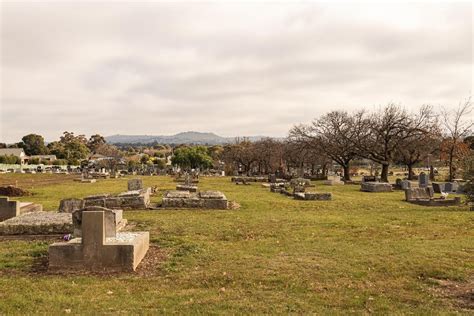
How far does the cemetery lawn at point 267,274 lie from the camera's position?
22.0 feet

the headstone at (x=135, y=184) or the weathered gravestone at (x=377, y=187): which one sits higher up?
the headstone at (x=135, y=184)

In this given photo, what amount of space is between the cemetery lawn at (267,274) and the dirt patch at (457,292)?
0.02 m

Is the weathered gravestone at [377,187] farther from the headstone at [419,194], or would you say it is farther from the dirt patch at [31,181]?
the dirt patch at [31,181]

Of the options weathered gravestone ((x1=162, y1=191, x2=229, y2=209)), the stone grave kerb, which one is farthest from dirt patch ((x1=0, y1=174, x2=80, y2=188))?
the stone grave kerb

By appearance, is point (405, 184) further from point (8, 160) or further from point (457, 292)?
point (8, 160)

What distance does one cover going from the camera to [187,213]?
17.8 meters

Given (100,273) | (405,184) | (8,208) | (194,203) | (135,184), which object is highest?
(135,184)

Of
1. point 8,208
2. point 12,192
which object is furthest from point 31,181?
point 8,208

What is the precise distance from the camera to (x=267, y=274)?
8.34 meters

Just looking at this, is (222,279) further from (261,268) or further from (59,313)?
(59,313)

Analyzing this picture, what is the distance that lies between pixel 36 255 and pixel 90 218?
224cm

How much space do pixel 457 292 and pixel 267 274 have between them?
3.38 meters

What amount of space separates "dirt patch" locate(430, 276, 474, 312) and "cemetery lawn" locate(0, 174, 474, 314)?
2cm

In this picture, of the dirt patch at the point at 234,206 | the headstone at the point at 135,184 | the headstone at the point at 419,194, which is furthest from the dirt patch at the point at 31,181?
the headstone at the point at 419,194
